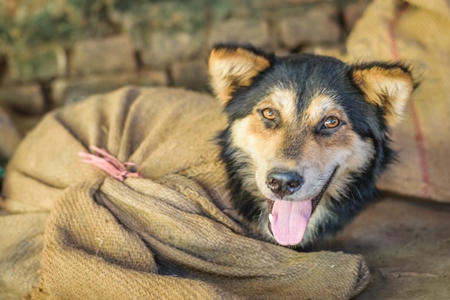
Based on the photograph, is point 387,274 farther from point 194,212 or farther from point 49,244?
point 49,244

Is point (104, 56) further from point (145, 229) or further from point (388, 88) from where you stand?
point (388, 88)

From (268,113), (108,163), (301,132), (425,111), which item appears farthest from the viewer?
(425,111)

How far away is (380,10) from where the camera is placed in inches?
173

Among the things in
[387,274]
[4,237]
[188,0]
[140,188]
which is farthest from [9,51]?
[387,274]

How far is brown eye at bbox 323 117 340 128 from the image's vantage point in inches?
119

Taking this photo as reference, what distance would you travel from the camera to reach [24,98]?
5.34 metres

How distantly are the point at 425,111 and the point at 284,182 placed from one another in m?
1.74

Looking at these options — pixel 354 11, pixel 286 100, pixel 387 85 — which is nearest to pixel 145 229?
pixel 286 100

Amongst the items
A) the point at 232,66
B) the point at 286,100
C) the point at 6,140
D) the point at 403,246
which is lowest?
the point at 403,246

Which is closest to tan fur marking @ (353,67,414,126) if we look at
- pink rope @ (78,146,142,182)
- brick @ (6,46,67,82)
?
pink rope @ (78,146,142,182)

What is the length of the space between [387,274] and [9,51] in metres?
3.60

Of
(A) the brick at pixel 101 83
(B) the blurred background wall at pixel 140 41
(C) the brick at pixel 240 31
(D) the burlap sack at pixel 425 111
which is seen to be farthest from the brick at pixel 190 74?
(D) the burlap sack at pixel 425 111

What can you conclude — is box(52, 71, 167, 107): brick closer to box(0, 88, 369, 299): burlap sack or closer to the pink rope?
box(0, 88, 369, 299): burlap sack

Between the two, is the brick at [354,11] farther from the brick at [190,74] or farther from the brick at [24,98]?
the brick at [24,98]
